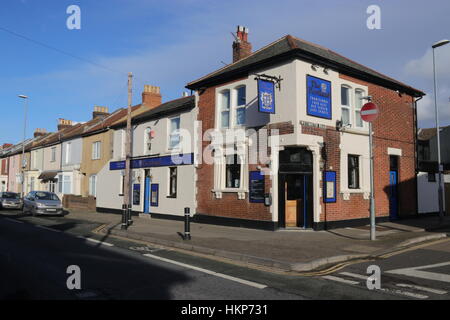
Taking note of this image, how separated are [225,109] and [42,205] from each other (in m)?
12.2

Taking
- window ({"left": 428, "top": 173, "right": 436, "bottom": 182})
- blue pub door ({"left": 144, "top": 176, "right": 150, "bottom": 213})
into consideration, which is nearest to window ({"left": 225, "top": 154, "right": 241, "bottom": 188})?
blue pub door ({"left": 144, "top": 176, "right": 150, "bottom": 213})

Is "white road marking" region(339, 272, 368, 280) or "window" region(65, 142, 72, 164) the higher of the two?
"window" region(65, 142, 72, 164)

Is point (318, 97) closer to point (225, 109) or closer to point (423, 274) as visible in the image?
point (225, 109)

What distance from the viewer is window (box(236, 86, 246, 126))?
1575 cm

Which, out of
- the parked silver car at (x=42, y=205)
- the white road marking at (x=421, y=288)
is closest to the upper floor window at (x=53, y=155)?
the parked silver car at (x=42, y=205)

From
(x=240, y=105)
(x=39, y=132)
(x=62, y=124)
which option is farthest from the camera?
(x=39, y=132)

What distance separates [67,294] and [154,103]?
25253 millimetres

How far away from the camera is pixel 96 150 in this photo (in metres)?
27.0

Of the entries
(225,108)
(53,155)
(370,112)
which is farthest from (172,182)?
(53,155)

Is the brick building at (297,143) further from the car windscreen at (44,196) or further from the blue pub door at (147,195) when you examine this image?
the car windscreen at (44,196)

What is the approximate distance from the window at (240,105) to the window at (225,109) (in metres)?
0.64

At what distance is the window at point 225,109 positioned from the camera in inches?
653

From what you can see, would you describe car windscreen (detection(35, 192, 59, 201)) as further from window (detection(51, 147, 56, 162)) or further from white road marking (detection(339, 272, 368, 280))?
white road marking (detection(339, 272, 368, 280))

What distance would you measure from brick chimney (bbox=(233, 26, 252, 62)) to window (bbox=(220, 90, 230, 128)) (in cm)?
293
